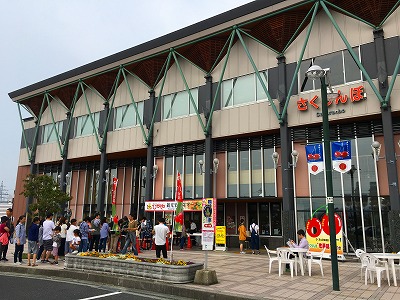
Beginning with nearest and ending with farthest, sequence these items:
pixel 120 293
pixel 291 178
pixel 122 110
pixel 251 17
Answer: pixel 120 293
pixel 291 178
pixel 251 17
pixel 122 110

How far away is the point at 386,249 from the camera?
47.8ft

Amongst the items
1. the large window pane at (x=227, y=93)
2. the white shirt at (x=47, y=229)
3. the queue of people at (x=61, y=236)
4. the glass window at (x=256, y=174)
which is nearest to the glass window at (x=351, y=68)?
the glass window at (x=256, y=174)

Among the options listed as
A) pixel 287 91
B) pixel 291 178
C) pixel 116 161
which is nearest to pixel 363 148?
pixel 291 178

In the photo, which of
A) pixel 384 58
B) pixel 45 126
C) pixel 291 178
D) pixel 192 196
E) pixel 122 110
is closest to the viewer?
pixel 384 58

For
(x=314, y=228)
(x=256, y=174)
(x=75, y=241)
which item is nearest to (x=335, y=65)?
(x=256, y=174)

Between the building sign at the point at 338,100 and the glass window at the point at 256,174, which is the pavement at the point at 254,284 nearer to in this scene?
the glass window at the point at 256,174

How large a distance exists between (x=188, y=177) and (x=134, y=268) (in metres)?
11.9

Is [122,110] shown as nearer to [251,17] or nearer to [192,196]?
[192,196]

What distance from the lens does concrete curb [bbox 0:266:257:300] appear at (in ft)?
26.5

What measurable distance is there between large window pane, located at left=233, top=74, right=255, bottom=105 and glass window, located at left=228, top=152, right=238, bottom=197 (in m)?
3.26

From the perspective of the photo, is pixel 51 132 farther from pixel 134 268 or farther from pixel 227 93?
pixel 134 268

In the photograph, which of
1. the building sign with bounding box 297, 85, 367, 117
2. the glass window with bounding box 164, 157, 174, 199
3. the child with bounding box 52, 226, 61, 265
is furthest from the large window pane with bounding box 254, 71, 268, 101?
the child with bounding box 52, 226, 61, 265

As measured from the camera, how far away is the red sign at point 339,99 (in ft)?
51.9

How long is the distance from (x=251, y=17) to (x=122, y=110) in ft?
40.9
